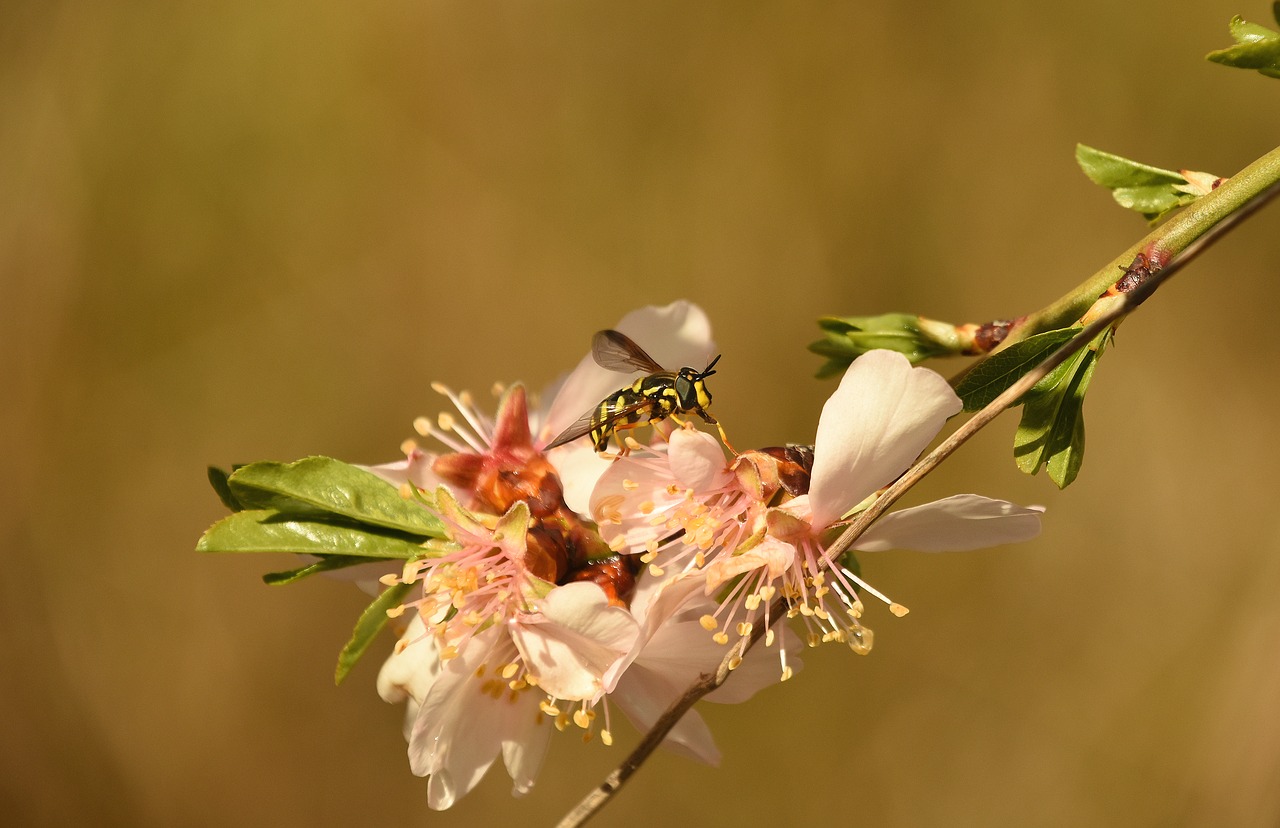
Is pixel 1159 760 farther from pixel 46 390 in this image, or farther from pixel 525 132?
pixel 46 390

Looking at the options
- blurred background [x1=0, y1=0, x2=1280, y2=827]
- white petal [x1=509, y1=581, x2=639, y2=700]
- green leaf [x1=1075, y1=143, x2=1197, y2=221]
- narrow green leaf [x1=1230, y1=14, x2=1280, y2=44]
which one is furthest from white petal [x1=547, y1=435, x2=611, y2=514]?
blurred background [x1=0, y1=0, x2=1280, y2=827]

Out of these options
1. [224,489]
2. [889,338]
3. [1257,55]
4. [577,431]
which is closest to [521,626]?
[577,431]

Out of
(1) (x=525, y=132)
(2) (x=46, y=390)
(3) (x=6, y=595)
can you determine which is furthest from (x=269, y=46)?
(3) (x=6, y=595)

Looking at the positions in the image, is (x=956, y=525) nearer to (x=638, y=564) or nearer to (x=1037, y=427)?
(x=1037, y=427)

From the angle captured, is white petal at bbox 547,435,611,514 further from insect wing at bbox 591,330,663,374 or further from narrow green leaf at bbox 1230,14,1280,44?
narrow green leaf at bbox 1230,14,1280,44

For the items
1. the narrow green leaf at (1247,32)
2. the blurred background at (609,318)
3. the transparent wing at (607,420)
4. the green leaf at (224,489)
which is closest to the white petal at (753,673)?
the transparent wing at (607,420)

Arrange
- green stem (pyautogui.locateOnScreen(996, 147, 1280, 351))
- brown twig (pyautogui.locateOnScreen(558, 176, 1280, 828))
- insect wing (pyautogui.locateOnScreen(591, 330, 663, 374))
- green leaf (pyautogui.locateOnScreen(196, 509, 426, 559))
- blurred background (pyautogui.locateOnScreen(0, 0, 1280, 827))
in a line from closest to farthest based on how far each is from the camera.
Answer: brown twig (pyautogui.locateOnScreen(558, 176, 1280, 828)) < green stem (pyautogui.locateOnScreen(996, 147, 1280, 351)) < green leaf (pyautogui.locateOnScreen(196, 509, 426, 559)) < insect wing (pyautogui.locateOnScreen(591, 330, 663, 374)) < blurred background (pyautogui.locateOnScreen(0, 0, 1280, 827))

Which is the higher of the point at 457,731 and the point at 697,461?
the point at 697,461
